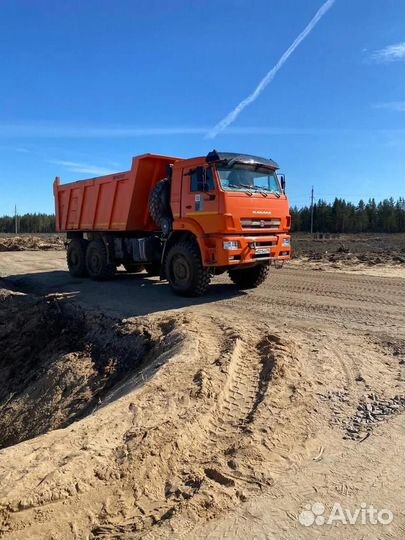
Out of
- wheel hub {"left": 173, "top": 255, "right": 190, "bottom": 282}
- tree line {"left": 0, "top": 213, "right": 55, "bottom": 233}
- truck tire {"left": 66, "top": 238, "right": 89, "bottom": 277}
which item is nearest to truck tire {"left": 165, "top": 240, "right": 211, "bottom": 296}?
wheel hub {"left": 173, "top": 255, "right": 190, "bottom": 282}

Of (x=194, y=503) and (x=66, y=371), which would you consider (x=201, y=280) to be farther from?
(x=194, y=503)

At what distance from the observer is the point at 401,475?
3295 millimetres

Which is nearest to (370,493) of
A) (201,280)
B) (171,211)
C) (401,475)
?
(401,475)

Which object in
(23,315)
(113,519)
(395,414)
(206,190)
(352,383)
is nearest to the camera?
(113,519)

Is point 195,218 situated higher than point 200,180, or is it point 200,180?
point 200,180

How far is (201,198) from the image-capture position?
9523 millimetres

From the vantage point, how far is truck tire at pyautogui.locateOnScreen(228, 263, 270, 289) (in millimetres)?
10961

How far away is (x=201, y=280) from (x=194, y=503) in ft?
22.9

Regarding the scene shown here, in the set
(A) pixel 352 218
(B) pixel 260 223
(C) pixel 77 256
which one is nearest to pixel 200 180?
(B) pixel 260 223

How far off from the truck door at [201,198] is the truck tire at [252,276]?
2022 mm

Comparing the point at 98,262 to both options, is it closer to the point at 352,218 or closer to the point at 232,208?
the point at 232,208

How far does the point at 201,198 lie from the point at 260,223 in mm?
1320

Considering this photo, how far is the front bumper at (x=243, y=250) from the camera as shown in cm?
910

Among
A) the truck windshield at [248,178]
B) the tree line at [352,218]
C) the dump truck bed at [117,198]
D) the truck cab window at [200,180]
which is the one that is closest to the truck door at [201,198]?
the truck cab window at [200,180]
